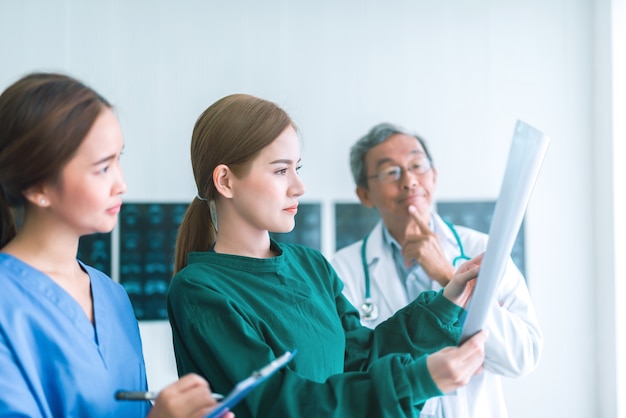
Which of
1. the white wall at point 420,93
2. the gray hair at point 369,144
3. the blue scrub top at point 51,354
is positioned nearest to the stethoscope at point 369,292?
the gray hair at point 369,144

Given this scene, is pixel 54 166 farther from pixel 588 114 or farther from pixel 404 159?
pixel 588 114

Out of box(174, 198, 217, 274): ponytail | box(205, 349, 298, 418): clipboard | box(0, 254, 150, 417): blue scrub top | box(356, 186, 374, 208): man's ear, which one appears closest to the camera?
box(205, 349, 298, 418): clipboard

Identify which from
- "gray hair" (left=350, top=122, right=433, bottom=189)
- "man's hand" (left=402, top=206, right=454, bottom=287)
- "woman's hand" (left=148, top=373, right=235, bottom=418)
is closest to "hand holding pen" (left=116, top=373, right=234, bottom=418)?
"woman's hand" (left=148, top=373, right=235, bottom=418)

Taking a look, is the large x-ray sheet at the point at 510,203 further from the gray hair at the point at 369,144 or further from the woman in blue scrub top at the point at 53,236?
the gray hair at the point at 369,144

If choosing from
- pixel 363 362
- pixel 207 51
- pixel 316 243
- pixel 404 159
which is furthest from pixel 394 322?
pixel 207 51

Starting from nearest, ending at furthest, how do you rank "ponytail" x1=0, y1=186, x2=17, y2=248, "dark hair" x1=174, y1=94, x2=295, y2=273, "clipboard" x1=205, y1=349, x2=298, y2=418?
"clipboard" x1=205, y1=349, x2=298, y2=418 → "ponytail" x1=0, y1=186, x2=17, y2=248 → "dark hair" x1=174, y1=94, x2=295, y2=273

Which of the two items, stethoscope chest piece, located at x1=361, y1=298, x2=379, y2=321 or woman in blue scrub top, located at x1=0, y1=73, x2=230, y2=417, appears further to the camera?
stethoscope chest piece, located at x1=361, y1=298, x2=379, y2=321

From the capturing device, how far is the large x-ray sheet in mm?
991

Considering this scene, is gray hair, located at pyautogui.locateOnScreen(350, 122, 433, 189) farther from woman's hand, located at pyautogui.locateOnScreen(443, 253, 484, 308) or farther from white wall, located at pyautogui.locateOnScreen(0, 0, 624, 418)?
woman's hand, located at pyautogui.locateOnScreen(443, 253, 484, 308)

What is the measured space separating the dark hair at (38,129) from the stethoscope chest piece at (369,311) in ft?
4.05

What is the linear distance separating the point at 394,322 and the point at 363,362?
0.35ft

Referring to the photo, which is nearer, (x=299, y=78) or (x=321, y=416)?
(x=321, y=416)

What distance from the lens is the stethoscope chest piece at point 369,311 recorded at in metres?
2.05

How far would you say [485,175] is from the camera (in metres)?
2.86
